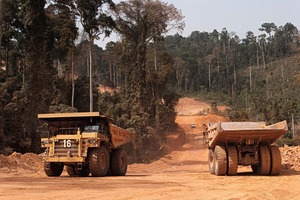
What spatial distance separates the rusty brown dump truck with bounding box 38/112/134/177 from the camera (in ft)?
48.9

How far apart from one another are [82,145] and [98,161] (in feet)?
2.76

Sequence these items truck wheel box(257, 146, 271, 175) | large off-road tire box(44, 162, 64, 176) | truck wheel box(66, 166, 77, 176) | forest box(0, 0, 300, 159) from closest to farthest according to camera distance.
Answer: truck wheel box(257, 146, 271, 175)
large off-road tire box(44, 162, 64, 176)
truck wheel box(66, 166, 77, 176)
forest box(0, 0, 300, 159)

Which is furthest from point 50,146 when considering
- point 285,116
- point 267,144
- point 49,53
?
point 285,116

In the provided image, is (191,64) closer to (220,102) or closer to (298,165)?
(220,102)

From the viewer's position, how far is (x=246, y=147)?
49.7 feet

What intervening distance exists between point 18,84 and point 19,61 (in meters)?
5.95

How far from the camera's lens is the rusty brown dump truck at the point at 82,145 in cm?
1491

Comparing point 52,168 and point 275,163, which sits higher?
point 275,163

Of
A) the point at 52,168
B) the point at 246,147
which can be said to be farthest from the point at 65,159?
the point at 246,147

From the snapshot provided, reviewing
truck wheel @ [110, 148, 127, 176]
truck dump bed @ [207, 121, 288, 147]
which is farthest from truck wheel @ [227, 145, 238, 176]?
truck wheel @ [110, 148, 127, 176]

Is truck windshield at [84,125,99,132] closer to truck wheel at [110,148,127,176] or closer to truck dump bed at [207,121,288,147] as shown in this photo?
truck wheel at [110,148,127,176]

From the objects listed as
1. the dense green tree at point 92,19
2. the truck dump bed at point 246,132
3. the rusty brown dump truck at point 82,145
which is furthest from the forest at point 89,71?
the truck dump bed at point 246,132

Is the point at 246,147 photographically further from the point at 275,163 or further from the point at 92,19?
the point at 92,19

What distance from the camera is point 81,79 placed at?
45781 mm
